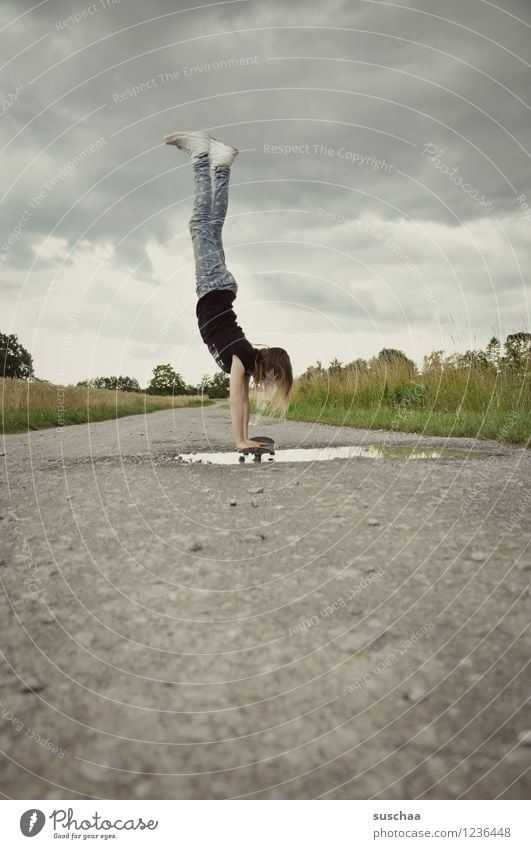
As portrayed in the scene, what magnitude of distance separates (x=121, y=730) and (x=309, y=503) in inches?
89.0

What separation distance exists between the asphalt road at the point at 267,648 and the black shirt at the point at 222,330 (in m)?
2.11

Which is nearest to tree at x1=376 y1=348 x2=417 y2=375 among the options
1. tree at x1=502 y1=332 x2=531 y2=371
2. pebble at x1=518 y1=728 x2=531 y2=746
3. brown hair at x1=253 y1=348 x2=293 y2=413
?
tree at x1=502 y1=332 x2=531 y2=371

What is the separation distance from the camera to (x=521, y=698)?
4.96 feet

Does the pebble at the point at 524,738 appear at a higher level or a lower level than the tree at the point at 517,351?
lower

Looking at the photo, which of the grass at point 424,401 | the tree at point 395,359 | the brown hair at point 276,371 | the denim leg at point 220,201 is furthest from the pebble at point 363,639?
the tree at point 395,359

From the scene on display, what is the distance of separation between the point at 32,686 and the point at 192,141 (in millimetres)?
4798

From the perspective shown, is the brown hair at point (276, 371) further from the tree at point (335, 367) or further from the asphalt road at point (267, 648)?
the tree at point (335, 367)

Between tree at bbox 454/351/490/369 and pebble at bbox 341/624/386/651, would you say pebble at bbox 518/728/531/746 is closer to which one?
pebble at bbox 341/624/386/651

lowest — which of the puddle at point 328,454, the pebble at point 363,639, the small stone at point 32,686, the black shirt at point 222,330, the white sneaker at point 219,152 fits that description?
the small stone at point 32,686

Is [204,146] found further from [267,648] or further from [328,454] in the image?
[267,648]

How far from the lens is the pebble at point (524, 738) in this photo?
135 cm

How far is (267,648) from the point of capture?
71.4 inches

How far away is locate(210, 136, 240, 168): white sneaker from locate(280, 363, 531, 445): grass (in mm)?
4224
